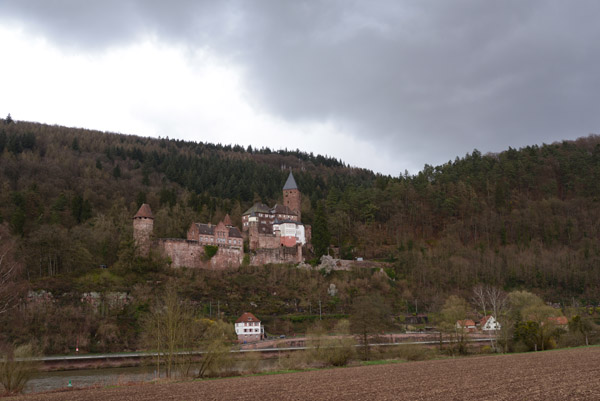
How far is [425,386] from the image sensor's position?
20.7 metres

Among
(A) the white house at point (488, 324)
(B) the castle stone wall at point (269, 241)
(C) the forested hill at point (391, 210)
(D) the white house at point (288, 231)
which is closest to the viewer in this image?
(A) the white house at point (488, 324)

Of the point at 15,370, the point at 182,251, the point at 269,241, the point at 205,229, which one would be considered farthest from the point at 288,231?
the point at 15,370

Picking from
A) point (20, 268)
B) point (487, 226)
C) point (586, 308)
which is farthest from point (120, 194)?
point (586, 308)

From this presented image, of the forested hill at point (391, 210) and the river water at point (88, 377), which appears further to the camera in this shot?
the forested hill at point (391, 210)

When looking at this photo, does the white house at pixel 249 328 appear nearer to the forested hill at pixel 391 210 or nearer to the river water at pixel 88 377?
the river water at pixel 88 377

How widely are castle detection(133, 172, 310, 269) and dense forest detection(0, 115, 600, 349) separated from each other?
240 centimetres

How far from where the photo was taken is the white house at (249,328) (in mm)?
56156

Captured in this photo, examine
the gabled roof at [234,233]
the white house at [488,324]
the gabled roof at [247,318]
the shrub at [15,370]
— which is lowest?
the white house at [488,324]

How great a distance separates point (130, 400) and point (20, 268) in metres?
43.1

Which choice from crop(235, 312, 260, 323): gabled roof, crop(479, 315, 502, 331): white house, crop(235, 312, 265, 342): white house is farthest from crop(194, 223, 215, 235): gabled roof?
crop(479, 315, 502, 331): white house

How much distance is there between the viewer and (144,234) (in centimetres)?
6512

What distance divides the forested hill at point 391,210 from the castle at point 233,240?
420cm

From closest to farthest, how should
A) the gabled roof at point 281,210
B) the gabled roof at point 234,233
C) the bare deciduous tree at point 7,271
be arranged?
the bare deciduous tree at point 7,271, the gabled roof at point 234,233, the gabled roof at point 281,210

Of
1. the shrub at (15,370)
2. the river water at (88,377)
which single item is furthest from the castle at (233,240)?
the shrub at (15,370)
